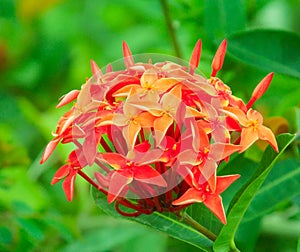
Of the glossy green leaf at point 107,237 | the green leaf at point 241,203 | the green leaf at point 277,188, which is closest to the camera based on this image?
the green leaf at point 241,203

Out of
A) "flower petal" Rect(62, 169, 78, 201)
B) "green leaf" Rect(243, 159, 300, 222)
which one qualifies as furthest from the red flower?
"green leaf" Rect(243, 159, 300, 222)

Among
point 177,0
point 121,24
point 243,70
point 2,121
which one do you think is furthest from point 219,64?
point 121,24

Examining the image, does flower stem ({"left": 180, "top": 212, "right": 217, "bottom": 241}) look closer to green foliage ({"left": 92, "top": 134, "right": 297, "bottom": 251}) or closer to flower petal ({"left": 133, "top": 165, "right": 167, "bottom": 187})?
green foliage ({"left": 92, "top": 134, "right": 297, "bottom": 251})

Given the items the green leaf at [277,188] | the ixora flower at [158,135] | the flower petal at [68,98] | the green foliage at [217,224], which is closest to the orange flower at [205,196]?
the ixora flower at [158,135]

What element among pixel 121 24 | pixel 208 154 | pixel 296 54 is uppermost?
pixel 208 154

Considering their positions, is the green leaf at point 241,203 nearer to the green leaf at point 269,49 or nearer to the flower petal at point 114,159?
the flower petal at point 114,159

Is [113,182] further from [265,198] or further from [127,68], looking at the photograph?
[265,198]

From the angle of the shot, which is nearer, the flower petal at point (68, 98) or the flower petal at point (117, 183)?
the flower petal at point (117, 183)

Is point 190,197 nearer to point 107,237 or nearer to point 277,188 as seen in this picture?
point 277,188
